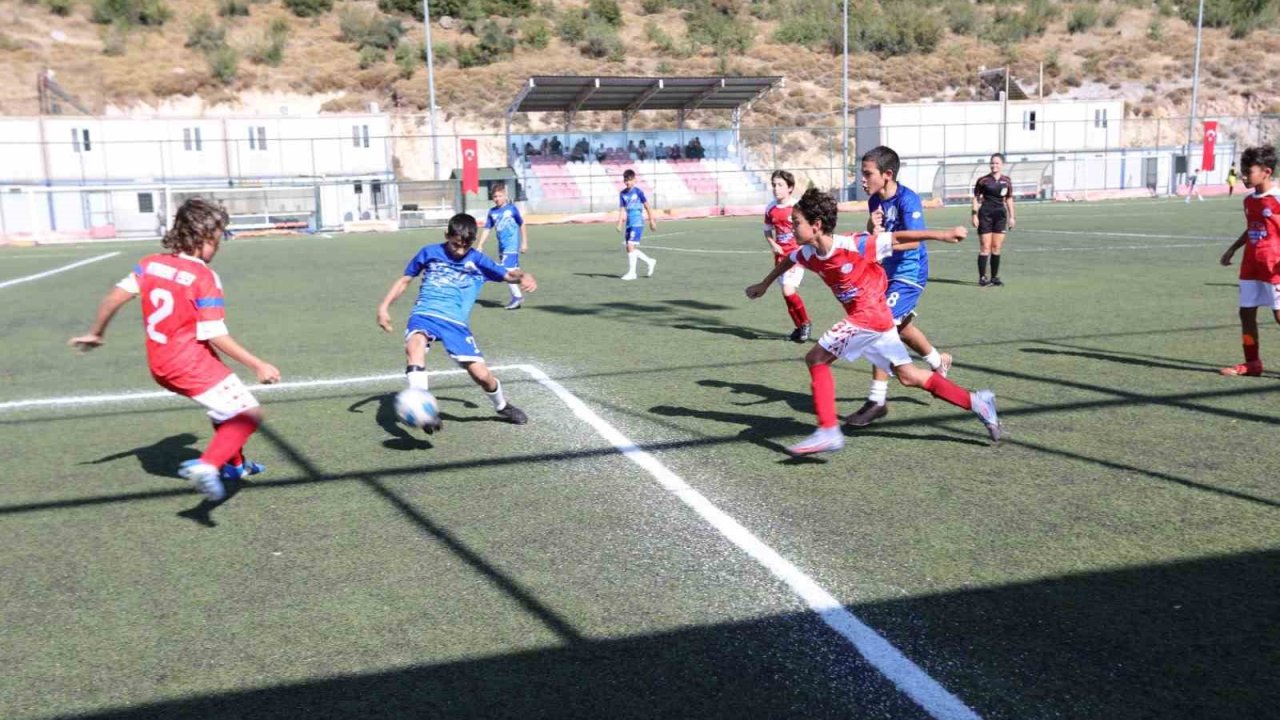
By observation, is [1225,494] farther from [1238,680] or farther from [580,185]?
[580,185]

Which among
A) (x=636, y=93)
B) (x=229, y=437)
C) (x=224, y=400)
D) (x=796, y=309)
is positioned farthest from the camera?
(x=636, y=93)

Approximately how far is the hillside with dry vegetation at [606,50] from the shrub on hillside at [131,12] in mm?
132

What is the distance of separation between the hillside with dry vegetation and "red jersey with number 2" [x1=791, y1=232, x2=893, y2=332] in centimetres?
5519

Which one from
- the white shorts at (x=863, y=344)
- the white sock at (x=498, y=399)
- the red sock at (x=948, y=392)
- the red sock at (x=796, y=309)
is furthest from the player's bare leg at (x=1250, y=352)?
the white sock at (x=498, y=399)

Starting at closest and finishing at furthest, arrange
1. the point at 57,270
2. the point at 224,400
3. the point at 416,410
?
the point at 224,400 < the point at 416,410 < the point at 57,270

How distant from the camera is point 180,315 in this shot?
5.57 meters

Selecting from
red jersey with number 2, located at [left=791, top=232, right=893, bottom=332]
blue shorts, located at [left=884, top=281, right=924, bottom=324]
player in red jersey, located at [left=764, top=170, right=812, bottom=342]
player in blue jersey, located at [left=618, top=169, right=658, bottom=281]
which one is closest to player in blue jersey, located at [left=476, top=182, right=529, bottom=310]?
player in blue jersey, located at [left=618, top=169, right=658, bottom=281]

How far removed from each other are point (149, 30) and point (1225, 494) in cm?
7716

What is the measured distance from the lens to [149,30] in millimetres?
70812

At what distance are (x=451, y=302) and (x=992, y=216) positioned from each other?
35.1ft

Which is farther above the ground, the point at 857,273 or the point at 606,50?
the point at 606,50

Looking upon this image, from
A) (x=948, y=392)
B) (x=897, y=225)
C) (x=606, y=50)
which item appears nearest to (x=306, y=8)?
(x=606, y=50)

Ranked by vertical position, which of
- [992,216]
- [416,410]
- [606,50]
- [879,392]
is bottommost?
[879,392]

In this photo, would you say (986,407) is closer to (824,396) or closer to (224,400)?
(824,396)
